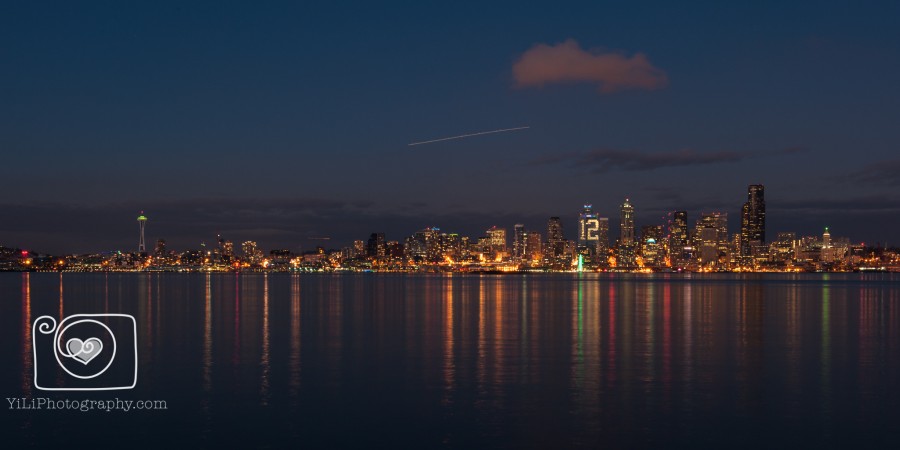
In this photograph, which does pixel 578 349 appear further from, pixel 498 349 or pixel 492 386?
pixel 492 386

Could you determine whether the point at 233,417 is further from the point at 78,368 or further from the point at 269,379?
the point at 78,368

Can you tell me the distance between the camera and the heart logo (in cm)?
3334

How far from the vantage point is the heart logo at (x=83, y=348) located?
33.3 meters


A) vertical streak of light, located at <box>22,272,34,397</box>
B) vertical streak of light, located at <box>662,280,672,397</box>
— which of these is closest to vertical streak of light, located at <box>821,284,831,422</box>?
vertical streak of light, located at <box>662,280,672,397</box>

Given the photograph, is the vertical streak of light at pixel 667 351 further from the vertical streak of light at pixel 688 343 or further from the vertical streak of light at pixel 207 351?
the vertical streak of light at pixel 207 351

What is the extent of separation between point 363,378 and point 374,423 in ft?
24.2

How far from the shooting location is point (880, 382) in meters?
28.1

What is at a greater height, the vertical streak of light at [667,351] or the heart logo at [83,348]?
the heart logo at [83,348]

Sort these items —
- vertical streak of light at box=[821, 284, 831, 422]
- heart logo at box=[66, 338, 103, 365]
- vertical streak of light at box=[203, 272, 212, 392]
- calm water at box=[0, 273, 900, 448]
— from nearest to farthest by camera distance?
calm water at box=[0, 273, 900, 448]
vertical streak of light at box=[821, 284, 831, 422]
vertical streak of light at box=[203, 272, 212, 392]
heart logo at box=[66, 338, 103, 365]

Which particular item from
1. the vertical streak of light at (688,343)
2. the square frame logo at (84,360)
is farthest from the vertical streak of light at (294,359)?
the vertical streak of light at (688,343)

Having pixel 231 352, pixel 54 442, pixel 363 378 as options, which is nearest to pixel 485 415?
pixel 363 378

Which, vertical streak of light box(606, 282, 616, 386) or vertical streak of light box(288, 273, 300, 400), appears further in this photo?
vertical streak of light box(606, 282, 616, 386)

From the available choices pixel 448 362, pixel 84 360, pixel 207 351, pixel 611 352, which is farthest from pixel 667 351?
pixel 84 360

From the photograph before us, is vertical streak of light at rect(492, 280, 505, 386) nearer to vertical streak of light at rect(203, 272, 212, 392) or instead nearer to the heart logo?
vertical streak of light at rect(203, 272, 212, 392)
